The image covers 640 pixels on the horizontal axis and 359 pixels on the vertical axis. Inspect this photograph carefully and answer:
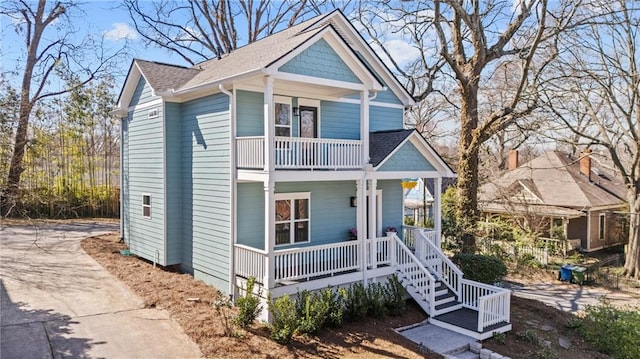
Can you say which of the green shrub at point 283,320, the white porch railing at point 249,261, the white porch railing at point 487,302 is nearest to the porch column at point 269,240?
the white porch railing at point 249,261

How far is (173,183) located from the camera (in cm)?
1207

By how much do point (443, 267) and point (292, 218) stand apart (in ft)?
15.9

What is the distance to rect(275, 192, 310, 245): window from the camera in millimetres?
11491

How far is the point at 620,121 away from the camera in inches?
867

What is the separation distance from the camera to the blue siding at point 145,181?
12234 mm

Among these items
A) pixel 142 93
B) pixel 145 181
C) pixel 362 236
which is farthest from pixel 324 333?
pixel 142 93

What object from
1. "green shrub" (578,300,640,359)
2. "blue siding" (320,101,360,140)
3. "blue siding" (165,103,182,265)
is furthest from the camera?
"blue siding" (320,101,360,140)

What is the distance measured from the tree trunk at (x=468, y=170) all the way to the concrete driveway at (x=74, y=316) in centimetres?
1223

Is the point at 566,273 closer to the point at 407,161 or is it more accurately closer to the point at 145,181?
the point at 407,161

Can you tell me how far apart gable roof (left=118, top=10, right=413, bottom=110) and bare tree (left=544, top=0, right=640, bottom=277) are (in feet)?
32.0

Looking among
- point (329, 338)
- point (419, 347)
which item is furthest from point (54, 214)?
point (419, 347)

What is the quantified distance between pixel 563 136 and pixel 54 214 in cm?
2605

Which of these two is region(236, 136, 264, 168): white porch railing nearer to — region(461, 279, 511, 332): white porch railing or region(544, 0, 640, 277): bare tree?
region(461, 279, 511, 332): white porch railing

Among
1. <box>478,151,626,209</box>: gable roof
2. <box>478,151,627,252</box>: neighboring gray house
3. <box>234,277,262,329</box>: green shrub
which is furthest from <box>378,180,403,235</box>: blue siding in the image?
<box>478,151,626,209</box>: gable roof
